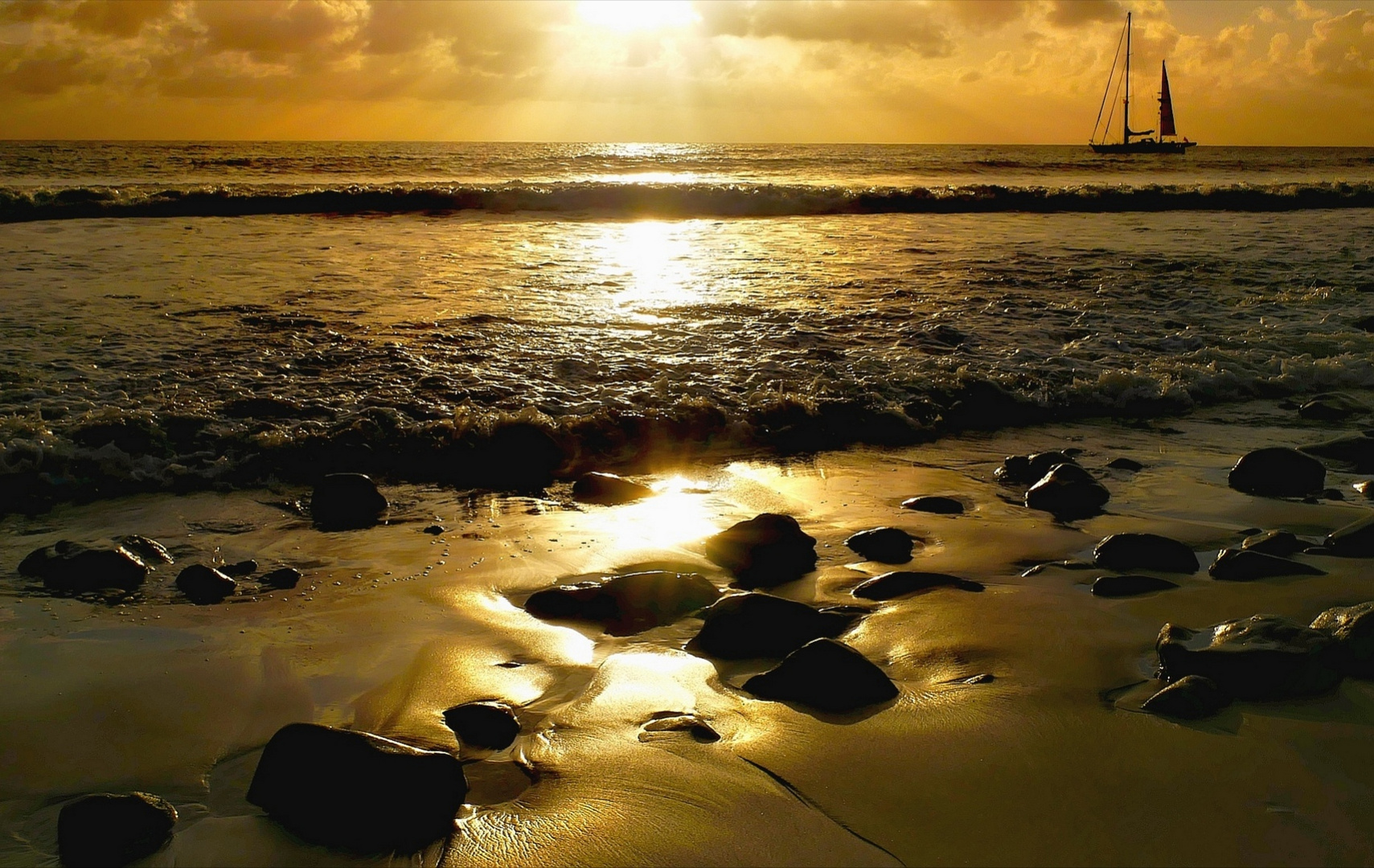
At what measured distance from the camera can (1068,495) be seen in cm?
470

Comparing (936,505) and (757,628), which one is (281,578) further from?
(936,505)

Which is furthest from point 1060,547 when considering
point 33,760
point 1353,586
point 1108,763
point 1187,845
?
point 33,760

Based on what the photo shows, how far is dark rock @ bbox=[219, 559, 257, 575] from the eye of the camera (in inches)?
156

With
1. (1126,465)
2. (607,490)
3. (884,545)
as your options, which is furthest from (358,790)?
(1126,465)

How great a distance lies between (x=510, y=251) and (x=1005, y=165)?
123 ft

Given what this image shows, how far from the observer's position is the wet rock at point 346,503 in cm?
465

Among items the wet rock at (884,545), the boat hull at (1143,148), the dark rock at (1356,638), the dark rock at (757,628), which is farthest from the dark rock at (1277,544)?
the boat hull at (1143,148)

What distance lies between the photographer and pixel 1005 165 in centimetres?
4506

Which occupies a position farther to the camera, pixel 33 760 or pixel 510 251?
pixel 510 251

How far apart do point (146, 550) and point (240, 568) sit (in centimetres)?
51

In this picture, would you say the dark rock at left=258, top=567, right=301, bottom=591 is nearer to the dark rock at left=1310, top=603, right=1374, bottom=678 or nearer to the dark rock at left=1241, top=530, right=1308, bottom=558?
the dark rock at left=1310, top=603, right=1374, bottom=678

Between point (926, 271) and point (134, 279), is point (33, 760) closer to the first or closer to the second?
point (134, 279)

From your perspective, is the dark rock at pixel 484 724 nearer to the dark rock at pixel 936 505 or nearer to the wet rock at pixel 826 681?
the wet rock at pixel 826 681

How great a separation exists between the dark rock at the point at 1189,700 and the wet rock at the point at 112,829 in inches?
105
